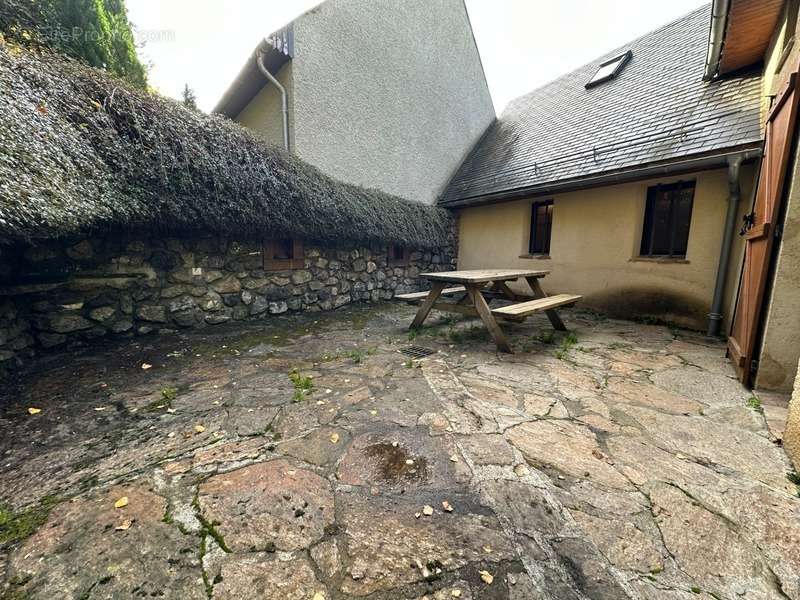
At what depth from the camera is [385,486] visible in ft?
4.50

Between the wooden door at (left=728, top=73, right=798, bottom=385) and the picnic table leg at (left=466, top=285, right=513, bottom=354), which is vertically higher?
the wooden door at (left=728, top=73, right=798, bottom=385)

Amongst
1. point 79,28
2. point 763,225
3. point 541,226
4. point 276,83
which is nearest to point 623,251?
point 541,226

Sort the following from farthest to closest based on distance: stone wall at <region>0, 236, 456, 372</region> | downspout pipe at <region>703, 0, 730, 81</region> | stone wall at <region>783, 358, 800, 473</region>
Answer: downspout pipe at <region>703, 0, 730, 81</region> < stone wall at <region>0, 236, 456, 372</region> < stone wall at <region>783, 358, 800, 473</region>

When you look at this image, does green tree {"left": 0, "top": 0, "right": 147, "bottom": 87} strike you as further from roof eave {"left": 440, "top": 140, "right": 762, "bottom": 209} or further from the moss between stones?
roof eave {"left": 440, "top": 140, "right": 762, "bottom": 209}

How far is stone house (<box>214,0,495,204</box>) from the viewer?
5031 millimetres

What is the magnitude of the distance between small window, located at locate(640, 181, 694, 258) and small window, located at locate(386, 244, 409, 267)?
13.4 feet

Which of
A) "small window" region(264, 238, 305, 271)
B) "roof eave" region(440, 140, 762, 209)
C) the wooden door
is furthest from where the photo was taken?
"small window" region(264, 238, 305, 271)

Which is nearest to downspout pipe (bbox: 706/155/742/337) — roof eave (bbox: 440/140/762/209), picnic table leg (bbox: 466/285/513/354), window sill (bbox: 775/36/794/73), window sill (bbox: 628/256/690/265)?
roof eave (bbox: 440/140/762/209)

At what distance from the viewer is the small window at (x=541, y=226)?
6.23 meters

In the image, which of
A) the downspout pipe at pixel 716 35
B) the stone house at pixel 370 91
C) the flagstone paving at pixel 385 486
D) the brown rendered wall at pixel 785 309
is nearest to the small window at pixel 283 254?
the stone house at pixel 370 91

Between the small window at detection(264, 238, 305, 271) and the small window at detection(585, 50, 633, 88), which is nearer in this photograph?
the small window at detection(264, 238, 305, 271)

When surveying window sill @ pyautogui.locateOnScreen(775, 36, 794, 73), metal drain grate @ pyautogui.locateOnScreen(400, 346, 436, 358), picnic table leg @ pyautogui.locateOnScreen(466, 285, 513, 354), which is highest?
window sill @ pyautogui.locateOnScreen(775, 36, 794, 73)

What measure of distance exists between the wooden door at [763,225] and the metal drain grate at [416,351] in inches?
101

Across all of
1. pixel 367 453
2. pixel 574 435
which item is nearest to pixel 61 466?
pixel 367 453
